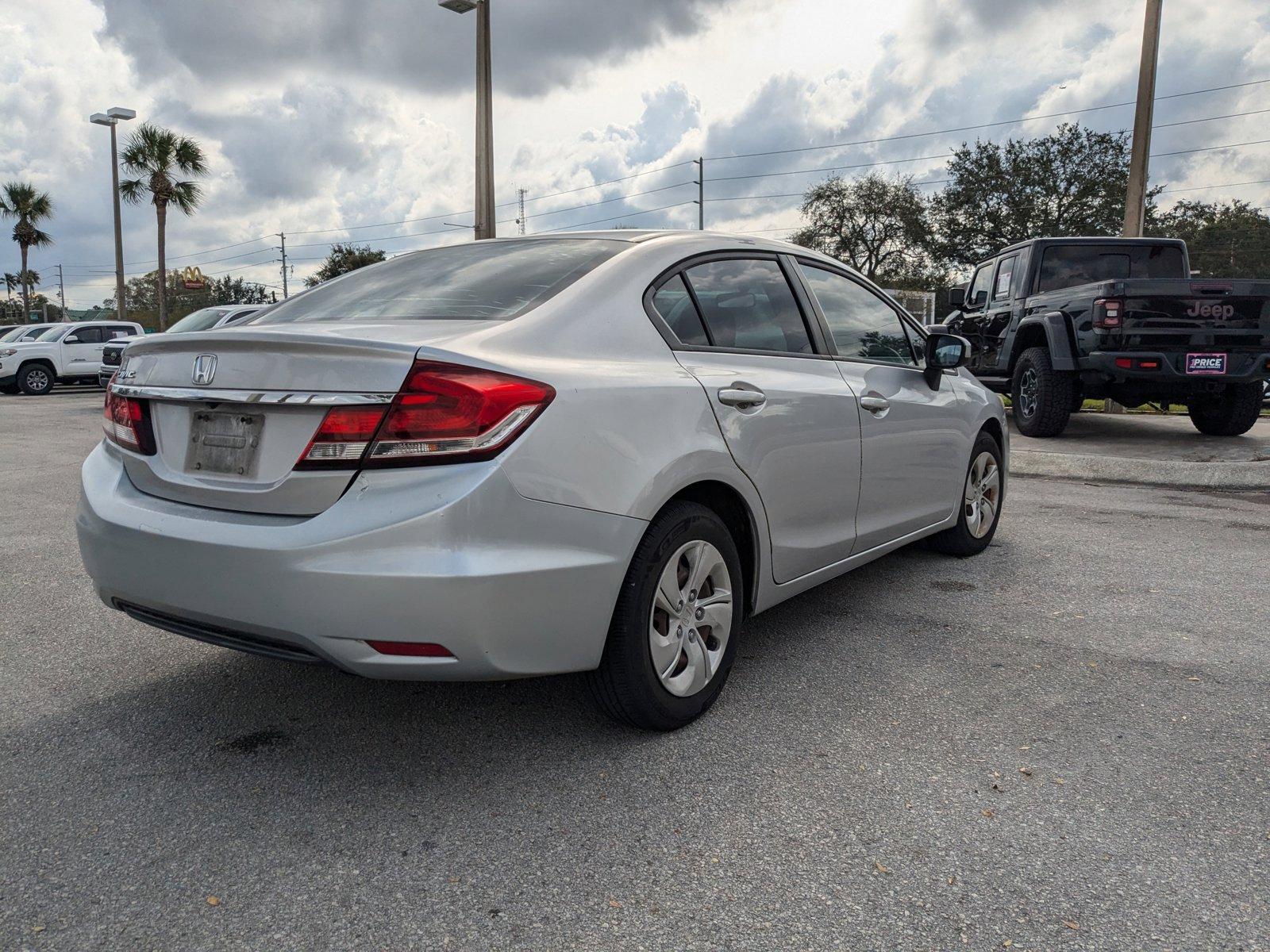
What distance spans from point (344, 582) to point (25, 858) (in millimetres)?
962

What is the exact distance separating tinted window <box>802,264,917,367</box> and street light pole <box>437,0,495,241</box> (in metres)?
8.89

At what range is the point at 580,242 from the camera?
3441 millimetres

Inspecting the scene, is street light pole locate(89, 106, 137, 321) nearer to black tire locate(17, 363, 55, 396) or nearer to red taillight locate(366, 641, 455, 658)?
black tire locate(17, 363, 55, 396)

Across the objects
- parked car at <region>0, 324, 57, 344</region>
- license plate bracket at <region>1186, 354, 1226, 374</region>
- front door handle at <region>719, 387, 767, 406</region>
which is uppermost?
parked car at <region>0, 324, 57, 344</region>

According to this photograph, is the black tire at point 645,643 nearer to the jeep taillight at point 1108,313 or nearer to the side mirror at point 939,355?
the side mirror at point 939,355

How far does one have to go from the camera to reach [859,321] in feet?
14.0

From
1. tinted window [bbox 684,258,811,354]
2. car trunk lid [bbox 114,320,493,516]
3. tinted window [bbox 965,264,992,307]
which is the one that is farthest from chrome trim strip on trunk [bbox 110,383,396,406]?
tinted window [bbox 965,264,992,307]

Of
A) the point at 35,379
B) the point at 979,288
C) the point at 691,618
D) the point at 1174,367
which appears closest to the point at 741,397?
the point at 691,618

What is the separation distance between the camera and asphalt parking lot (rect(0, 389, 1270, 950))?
209cm

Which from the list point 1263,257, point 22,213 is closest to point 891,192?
point 1263,257

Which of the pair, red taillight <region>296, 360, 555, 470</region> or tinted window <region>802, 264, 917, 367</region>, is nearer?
red taillight <region>296, 360, 555, 470</region>

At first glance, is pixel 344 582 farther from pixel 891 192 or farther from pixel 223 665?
pixel 891 192

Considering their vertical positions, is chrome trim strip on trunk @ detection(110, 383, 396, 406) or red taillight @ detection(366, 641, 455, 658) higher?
chrome trim strip on trunk @ detection(110, 383, 396, 406)

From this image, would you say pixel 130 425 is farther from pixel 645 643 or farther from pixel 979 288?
pixel 979 288
